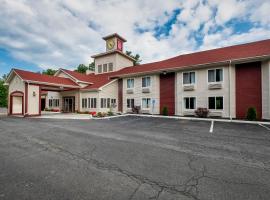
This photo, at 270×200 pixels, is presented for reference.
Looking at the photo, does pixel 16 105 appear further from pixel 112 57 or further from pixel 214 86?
pixel 214 86

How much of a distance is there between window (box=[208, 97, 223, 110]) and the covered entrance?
2011 cm

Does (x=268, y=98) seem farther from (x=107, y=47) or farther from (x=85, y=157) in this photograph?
(x=107, y=47)

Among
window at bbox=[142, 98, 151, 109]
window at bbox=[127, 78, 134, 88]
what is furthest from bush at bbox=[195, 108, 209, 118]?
window at bbox=[127, 78, 134, 88]

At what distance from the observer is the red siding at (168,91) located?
1948cm

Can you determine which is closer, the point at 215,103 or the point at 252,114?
the point at 252,114

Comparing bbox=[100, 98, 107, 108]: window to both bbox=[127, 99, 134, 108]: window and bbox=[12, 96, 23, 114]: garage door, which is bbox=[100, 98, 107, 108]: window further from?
bbox=[12, 96, 23, 114]: garage door

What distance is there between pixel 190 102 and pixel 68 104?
63.4 feet

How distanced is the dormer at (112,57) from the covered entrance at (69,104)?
8.77m

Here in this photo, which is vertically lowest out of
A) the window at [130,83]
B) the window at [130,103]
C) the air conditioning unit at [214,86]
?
the window at [130,103]

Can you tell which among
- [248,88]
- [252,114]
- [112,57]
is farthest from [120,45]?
[252,114]

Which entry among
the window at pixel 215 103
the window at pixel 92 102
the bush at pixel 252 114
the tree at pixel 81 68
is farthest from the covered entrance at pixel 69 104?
the tree at pixel 81 68

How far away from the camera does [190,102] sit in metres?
18.2

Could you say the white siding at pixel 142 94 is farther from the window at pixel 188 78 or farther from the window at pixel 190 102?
the window at pixel 190 102

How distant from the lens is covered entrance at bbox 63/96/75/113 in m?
24.6
